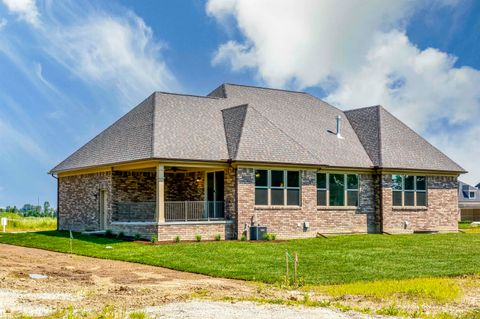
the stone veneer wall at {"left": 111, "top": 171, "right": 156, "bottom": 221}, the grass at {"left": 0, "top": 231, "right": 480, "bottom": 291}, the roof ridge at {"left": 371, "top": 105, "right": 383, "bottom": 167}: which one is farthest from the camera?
the roof ridge at {"left": 371, "top": 105, "right": 383, "bottom": 167}

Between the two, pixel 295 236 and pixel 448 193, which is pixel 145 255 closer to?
pixel 295 236

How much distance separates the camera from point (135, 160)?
2647cm

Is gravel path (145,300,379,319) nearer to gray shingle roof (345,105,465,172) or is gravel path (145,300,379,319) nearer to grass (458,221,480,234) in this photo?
gray shingle roof (345,105,465,172)

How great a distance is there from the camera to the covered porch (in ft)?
87.2

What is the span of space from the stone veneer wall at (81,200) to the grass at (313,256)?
7.81ft

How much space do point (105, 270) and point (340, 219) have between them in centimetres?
1529

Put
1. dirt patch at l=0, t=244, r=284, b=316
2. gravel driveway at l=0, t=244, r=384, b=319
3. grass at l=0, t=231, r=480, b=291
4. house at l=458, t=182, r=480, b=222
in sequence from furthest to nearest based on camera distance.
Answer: house at l=458, t=182, r=480, b=222 → grass at l=0, t=231, r=480, b=291 → dirt patch at l=0, t=244, r=284, b=316 → gravel driveway at l=0, t=244, r=384, b=319

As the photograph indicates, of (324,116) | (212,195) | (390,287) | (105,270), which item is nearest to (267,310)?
(390,287)

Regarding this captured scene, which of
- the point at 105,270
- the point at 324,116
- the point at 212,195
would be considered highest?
the point at 324,116

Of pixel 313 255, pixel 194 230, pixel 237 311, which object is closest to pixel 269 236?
pixel 194 230

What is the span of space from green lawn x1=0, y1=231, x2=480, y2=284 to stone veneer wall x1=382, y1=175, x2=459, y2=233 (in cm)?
315

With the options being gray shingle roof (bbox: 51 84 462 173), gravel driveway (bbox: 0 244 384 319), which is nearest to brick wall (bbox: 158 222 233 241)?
gray shingle roof (bbox: 51 84 462 173)

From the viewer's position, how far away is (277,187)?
91.9 feet

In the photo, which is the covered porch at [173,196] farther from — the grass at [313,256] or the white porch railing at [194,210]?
the grass at [313,256]
